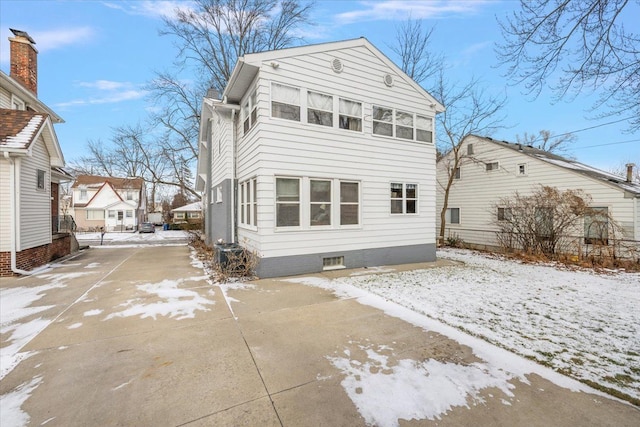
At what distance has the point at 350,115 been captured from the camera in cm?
848

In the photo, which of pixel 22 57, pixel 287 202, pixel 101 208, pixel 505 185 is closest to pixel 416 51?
pixel 505 185

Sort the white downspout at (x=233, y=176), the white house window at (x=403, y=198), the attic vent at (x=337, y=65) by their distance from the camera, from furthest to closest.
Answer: the white downspout at (x=233, y=176) < the white house window at (x=403, y=198) < the attic vent at (x=337, y=65)

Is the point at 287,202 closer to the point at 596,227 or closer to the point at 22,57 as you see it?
the point at 596,227

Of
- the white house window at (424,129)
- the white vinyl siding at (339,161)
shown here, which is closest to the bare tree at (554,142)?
the white house window at (424,129)

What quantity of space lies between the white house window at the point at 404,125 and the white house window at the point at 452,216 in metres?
9.83

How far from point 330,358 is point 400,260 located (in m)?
6.68

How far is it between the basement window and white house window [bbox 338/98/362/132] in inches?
156

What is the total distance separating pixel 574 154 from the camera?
26750 mm

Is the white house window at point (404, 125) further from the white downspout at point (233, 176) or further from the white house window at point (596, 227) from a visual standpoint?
the white house window at point (596, 227)

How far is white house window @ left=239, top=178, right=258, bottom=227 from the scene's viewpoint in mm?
7936

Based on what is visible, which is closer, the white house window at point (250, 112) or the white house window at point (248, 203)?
the white house window at point (250, 112)

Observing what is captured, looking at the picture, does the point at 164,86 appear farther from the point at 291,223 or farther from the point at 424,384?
the point at 424,384

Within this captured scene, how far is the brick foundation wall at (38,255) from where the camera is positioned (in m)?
8.02

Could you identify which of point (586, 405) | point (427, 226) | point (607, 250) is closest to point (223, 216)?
point (427, 226)
